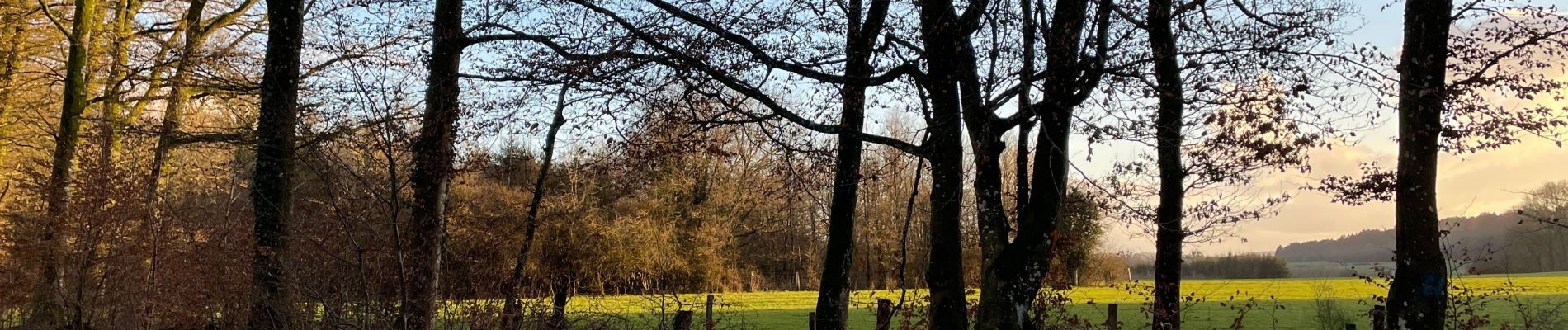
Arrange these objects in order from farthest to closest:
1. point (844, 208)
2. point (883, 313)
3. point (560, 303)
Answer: point (883, 313), point (844, 208), point (560, 303)

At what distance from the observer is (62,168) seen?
614 inches

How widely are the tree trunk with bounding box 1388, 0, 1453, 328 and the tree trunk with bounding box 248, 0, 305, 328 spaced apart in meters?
10.9

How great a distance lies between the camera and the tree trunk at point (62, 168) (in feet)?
41.4

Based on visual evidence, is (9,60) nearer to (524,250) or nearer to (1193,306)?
(524,250)

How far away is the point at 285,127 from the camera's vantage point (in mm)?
10547

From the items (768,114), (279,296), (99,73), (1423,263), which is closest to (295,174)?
(279,296)

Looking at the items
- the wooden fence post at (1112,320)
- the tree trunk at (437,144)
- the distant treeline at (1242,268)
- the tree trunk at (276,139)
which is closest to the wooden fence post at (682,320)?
the tree trunk at (437,144)

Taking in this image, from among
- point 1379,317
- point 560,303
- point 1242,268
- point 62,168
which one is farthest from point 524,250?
point 1242,268

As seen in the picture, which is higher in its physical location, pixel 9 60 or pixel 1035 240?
pixel 9 60

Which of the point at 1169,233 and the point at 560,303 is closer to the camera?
the point at 560,303

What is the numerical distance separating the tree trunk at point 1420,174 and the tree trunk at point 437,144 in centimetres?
905

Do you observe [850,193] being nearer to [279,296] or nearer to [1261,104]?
[1261,104]

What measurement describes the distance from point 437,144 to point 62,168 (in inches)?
370

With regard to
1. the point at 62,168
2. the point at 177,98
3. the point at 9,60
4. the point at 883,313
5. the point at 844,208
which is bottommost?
the point at 883,313
